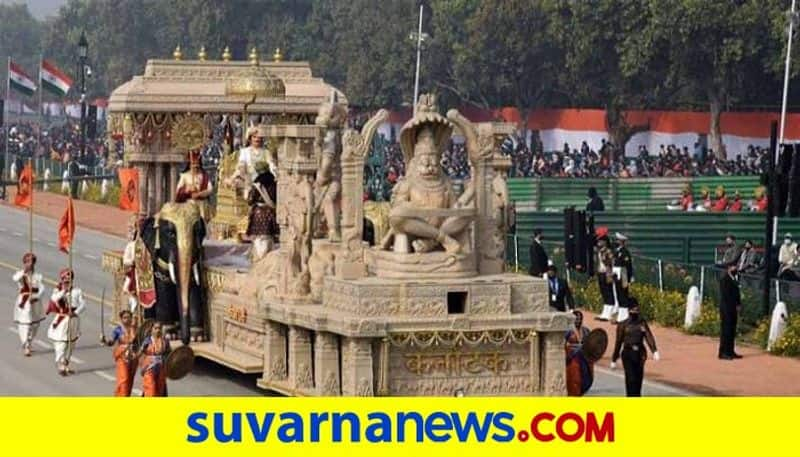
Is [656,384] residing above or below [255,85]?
below

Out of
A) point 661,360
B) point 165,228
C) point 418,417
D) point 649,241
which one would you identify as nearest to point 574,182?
point 649,241

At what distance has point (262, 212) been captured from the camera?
35562mm

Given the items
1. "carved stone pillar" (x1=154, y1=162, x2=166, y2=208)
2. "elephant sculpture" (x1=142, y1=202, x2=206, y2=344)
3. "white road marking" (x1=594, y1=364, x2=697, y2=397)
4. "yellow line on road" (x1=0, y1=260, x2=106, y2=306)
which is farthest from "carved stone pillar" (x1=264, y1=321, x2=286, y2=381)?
"yellow line on road" (x1=0, y1=260, x2=106, y2=306)

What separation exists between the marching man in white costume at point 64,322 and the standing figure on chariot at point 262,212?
274cm

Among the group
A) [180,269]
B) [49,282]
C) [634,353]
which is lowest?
[49,282]

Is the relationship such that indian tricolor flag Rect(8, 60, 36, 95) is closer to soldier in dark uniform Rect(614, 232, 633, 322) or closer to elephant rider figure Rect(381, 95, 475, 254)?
soldier in dark uniform Rect(614, 232, 633, 322)

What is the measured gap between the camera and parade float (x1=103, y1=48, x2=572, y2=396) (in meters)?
28.8

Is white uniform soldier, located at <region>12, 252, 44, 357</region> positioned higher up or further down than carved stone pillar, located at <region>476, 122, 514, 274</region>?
further down

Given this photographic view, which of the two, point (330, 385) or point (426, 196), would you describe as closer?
point (330, 385)

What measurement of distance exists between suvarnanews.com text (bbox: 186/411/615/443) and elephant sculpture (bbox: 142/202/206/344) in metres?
9.48

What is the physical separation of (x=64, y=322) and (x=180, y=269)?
2.20m

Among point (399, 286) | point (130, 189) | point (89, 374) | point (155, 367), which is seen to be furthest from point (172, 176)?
point (399, 286)

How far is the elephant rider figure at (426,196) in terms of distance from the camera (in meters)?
29.3

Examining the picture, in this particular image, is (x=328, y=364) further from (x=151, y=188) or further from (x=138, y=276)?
(x=151, y=188)
